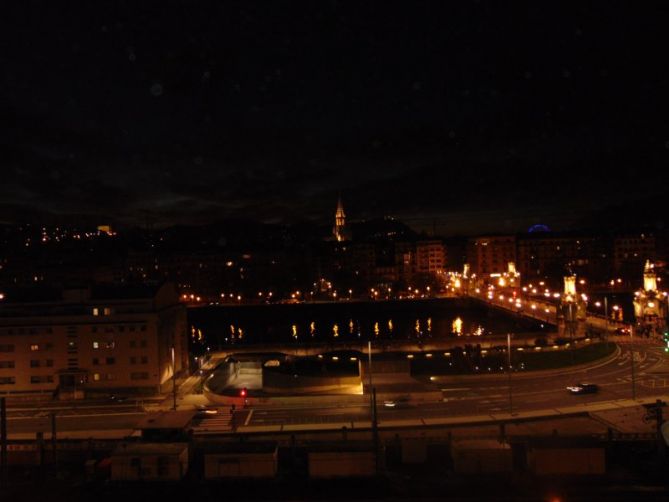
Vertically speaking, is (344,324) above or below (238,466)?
below

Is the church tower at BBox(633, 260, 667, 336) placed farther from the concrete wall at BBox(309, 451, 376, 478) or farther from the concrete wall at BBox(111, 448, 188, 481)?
the concrete wall at BBox(111, 448, 188, 481)

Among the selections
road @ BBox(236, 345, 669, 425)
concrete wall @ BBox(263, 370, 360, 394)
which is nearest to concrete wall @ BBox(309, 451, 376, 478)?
road @ BBox(236, 345, 669, 425)

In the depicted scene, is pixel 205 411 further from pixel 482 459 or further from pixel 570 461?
pixel 570 461

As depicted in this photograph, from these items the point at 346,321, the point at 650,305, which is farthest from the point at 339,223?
the point at 650,305

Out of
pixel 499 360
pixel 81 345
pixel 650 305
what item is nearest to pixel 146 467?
pixel 81 345

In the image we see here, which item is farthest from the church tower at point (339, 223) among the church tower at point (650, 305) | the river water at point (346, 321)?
the church tower at point (650, 305)

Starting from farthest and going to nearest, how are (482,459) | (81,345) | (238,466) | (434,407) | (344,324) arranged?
(344,324) → (81,345) → (434,407) → (238,466) → (482,459)

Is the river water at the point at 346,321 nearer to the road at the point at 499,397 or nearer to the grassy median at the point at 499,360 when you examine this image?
the grassy median at the point at 499,360

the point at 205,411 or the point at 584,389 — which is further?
the point at 584,389

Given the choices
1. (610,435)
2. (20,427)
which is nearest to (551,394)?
(610,435)

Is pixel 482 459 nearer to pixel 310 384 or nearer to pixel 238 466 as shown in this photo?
pixel 238 466

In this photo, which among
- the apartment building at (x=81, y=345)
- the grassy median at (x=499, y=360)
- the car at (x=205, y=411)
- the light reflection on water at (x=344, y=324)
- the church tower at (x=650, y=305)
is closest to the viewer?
the car at (x=205, y=411)

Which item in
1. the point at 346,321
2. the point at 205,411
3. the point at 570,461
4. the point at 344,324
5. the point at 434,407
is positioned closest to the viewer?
the point at 570,461

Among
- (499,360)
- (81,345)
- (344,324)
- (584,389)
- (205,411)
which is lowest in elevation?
(344,324)
